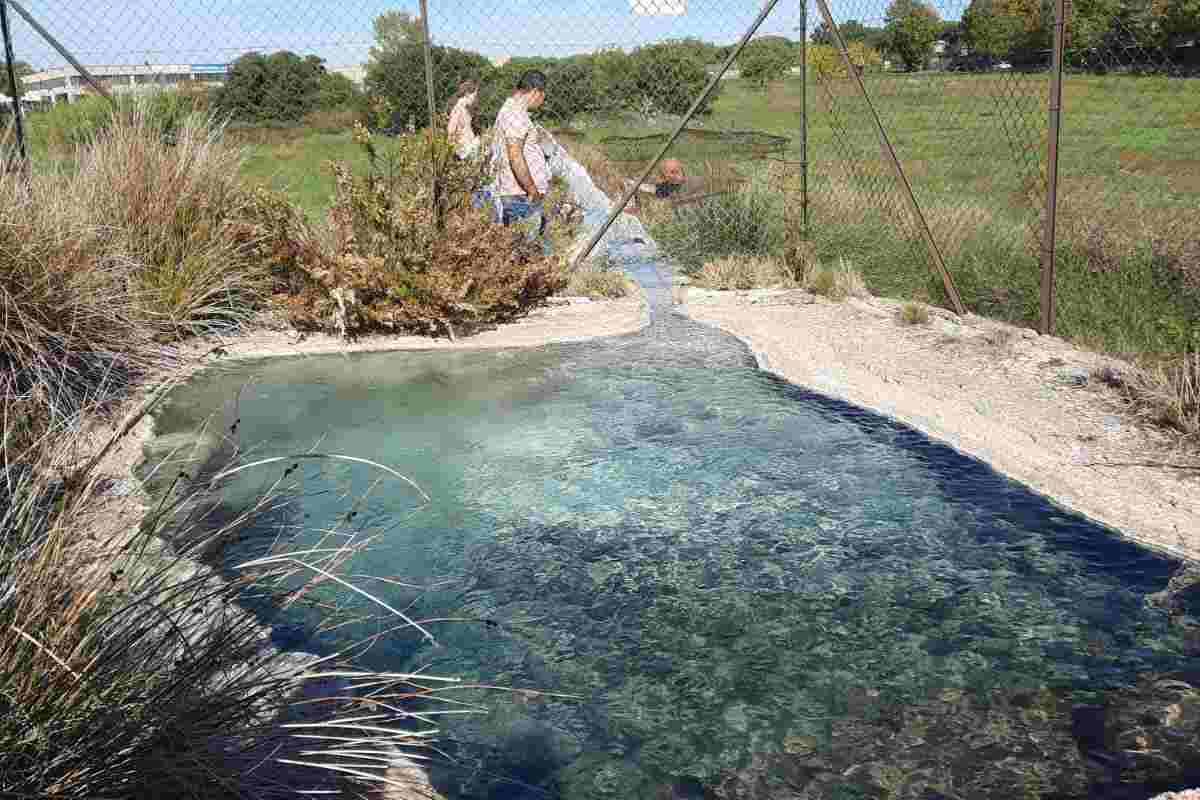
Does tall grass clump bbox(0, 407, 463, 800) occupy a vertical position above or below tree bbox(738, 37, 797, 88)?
below

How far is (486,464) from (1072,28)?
5.73m

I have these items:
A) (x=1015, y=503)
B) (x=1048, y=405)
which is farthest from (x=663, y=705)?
(x=1048, y=405)

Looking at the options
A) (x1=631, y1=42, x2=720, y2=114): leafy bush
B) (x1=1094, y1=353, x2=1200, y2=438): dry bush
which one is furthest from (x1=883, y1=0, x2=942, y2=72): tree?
(x1=1094, y1=353, x2=1200, y2=438): dry bush

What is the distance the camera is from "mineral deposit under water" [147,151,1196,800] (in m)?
3.21

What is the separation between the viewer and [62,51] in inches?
348

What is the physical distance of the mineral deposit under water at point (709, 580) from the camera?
321 centimetres

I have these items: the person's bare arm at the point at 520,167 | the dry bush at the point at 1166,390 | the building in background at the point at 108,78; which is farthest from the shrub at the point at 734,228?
the building in background at the point at 108,78

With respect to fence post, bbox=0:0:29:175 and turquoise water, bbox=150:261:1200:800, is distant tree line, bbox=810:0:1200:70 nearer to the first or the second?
turquoise water, bbox=150:261:1200:800

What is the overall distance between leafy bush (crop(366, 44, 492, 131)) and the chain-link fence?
0.05 metres

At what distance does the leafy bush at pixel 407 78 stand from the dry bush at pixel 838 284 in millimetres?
3757

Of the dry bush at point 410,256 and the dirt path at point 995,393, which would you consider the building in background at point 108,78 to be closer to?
the dry bush at point 410,256

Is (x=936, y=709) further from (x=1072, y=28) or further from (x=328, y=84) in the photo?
(x=328, y=84)

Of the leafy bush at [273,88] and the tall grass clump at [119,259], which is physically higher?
the leafy bush at [273,88]

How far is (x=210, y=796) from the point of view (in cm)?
232
